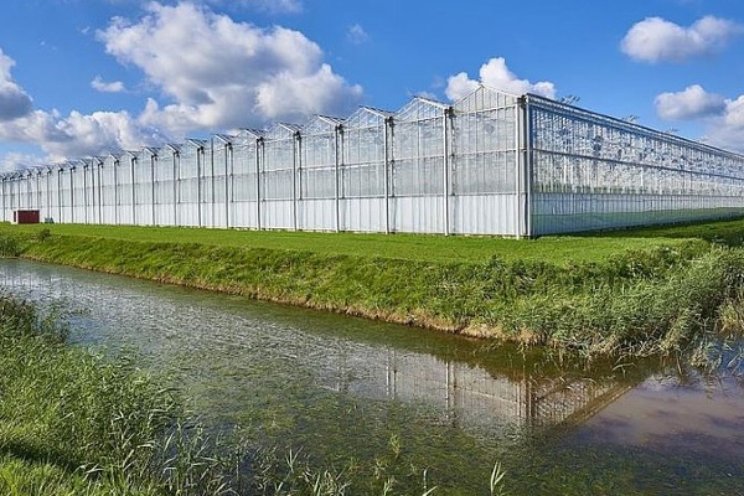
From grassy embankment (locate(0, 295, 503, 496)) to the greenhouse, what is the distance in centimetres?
2424

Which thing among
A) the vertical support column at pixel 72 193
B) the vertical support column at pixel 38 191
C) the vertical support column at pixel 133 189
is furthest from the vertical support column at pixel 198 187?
the vertical support column at pixel 38 191

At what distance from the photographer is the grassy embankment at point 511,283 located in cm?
1504

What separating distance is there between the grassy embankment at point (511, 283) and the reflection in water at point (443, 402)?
1188 millimetres

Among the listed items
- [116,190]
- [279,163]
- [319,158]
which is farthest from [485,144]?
[116,190]

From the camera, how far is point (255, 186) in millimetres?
47250

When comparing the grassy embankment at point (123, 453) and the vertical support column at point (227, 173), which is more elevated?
the vertical support column at point (227, 173)

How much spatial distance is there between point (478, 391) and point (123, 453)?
22.3 feet

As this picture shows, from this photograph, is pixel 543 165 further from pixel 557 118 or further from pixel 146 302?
pixel 146 302

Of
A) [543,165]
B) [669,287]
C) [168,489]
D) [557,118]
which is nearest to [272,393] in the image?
[168,489]

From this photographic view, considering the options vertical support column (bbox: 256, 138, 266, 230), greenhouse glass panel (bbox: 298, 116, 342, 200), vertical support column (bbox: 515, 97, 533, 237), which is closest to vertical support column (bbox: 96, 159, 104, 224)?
Result: vertical support column (bbox: 256, 138, 266, 230)

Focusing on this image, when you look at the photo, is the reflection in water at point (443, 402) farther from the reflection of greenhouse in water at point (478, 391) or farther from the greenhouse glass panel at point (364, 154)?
the greenhouse glass panel at point (364, 154)

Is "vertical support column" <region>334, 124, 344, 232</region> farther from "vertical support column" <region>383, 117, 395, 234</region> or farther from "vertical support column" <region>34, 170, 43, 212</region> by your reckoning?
"vertical support column" <region>34, 170, 43, 212</region>

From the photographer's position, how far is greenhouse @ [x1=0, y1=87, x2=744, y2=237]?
105ft

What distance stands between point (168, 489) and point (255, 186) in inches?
1634
